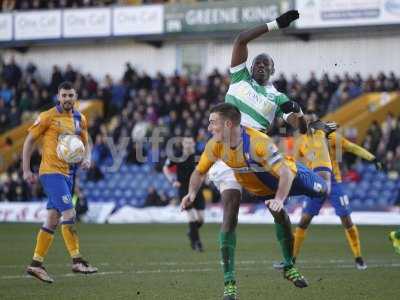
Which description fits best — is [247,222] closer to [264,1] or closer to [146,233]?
[146,233]

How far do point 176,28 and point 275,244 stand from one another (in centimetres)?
2115

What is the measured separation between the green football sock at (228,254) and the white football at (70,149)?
3641 mm

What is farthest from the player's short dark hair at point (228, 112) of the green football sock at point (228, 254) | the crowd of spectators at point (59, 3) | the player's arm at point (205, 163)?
the crowd of spectators at point (59, 3)

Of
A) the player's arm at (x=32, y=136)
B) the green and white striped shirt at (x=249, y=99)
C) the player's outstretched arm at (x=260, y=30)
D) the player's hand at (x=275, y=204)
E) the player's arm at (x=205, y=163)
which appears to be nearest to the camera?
the player's hand at (x=275, y=204)

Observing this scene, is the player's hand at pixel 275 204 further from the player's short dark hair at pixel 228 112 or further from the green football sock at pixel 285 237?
the green football sock at pixel 285 237

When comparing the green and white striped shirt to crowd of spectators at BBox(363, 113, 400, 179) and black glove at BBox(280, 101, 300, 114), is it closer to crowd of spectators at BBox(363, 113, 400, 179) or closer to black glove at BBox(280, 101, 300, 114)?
black glove at BBox(280, 101, 300, 114)

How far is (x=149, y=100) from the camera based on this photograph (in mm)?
38000

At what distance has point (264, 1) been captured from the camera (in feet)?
124

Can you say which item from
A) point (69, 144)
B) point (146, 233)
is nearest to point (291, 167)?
point (69, 144)

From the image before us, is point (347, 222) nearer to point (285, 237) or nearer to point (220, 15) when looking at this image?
point (285, 237)

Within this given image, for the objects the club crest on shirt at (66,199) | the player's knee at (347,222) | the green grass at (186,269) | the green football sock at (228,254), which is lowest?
the green grass at (186,269)

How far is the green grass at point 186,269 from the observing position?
11.4 metres

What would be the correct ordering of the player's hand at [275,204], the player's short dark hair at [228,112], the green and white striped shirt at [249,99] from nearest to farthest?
1. the player's hand at [275,204]
2. the player's short dark hair at [228,112]
3. the green and white striped shirt at [249,99]

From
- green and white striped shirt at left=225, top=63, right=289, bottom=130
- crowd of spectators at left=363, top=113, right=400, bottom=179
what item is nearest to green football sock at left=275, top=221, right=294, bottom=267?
green and white striped shirt at left=225, top=63, right=289, bottom=130
